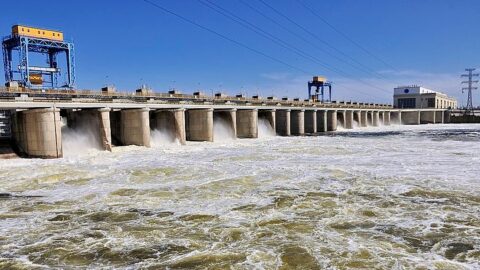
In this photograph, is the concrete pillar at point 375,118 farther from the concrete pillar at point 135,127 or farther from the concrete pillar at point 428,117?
the concrete pillar at point 135,127

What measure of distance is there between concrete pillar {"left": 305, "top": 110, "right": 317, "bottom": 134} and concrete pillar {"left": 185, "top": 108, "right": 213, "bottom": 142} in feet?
108

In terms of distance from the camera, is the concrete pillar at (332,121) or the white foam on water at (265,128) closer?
the white foam on water at (265,128)

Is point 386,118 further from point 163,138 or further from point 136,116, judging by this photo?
point 136,116

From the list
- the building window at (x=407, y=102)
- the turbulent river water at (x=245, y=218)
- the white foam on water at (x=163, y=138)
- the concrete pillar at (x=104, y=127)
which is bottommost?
the turbulent river water at (x=245, y=218)

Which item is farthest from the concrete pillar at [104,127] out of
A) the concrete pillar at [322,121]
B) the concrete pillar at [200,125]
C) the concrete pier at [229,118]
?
the concrete pillar at [322,121]

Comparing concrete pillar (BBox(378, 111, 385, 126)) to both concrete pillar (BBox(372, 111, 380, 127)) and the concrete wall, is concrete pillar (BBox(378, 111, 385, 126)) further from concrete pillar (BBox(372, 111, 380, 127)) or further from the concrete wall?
the concrete wall

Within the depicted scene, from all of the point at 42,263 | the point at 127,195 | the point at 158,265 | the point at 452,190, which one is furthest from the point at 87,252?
the point at 452,190

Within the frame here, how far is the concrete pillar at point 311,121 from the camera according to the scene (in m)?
76.4

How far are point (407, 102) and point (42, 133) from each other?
490 feet

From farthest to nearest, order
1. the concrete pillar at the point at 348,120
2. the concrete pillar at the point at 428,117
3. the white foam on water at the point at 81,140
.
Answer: the concrete pillar at the point at 428,117 → the concrete pillar at the point at 348,120 → the white foam on water at the point at 81,140

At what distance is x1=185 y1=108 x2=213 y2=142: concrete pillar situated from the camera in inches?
1901

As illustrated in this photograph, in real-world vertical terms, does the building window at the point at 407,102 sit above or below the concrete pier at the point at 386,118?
above

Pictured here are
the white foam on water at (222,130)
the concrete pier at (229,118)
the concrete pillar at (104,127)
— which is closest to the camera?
the concrete pillar at (104,127)

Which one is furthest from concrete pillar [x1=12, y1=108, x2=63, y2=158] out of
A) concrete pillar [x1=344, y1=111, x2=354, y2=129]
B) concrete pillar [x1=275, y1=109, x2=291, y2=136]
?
concrete pillar [x1=344, y1=111, x2=354, y2=129]
